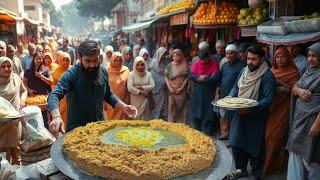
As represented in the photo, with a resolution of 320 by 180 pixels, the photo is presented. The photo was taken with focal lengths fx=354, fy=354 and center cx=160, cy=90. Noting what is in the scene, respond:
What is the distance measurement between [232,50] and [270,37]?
1062mm

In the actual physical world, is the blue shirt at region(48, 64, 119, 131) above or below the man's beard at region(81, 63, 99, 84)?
below

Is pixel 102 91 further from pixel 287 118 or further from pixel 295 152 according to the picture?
pixel 287 118

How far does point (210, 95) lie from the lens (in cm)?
677

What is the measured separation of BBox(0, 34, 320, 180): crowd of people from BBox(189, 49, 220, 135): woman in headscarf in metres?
0.02

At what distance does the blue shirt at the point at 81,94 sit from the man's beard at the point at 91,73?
0.07 ft

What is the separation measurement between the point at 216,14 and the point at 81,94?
4.82 metres

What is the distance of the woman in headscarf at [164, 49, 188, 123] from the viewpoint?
704 cm

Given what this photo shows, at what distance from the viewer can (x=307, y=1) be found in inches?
252

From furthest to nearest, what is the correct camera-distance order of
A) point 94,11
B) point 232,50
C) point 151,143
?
point 94,11, point 232,50, point 151,143

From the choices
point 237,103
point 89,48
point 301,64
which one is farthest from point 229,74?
point 89,48

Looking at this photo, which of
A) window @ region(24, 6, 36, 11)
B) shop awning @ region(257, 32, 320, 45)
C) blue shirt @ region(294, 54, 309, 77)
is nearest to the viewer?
shop awning @ region(257, 32, 320, 45)

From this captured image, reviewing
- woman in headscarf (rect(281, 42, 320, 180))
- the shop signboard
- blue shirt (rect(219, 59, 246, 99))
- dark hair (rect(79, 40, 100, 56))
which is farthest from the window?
woman in headscarf (rect(281, 42, 320, 180))

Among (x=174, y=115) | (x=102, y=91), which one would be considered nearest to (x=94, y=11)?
(x=174, y=115)

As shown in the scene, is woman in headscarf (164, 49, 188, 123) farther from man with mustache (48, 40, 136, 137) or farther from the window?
the window
